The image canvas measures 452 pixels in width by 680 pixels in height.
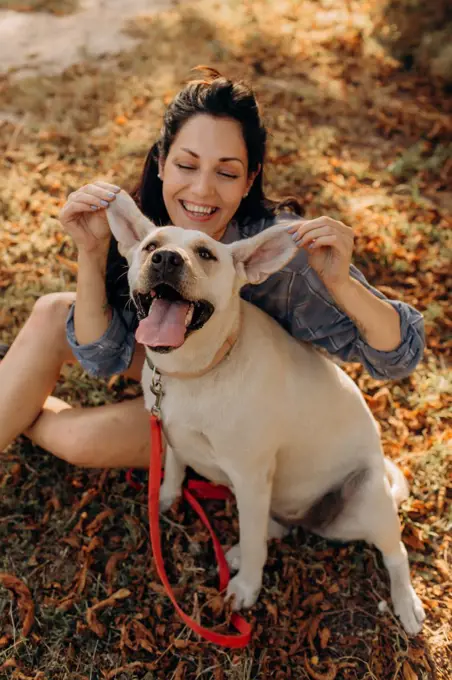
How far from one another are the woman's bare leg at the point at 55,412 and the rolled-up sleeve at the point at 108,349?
17 centimetres

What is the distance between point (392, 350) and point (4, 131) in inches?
156

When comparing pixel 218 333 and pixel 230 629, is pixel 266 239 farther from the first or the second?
pixel 230 629

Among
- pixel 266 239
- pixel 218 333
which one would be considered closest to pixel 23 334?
pixel 218 333

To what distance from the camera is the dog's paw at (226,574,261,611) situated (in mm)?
2709

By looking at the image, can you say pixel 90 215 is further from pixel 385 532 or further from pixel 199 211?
pixel 385 532

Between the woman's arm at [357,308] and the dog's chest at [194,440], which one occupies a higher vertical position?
the woman's arm at [357,308]

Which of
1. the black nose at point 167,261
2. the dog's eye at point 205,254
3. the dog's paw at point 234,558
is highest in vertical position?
the black nose at point 167,261

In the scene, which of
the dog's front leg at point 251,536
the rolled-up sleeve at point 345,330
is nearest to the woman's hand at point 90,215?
the rolled-up sleeve at point 345,330

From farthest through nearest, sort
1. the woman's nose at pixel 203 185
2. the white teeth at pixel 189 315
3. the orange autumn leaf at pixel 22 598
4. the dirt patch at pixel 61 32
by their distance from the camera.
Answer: the dirt patch at pixel 61 32 < the orange autumn leaf at pixel 22 598 < the woman's nose at pixel 203 185 < the white teeth at pixel 189 315

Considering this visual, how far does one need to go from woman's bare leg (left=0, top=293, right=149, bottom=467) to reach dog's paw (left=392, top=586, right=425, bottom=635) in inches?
51.4

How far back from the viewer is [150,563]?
289 cm

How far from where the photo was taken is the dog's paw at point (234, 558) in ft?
9.43

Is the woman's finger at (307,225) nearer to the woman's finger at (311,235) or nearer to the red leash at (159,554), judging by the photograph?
the woman's finger at (311,235)

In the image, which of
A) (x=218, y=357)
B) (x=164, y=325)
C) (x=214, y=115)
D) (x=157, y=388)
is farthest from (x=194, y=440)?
(x=214, y=115)
